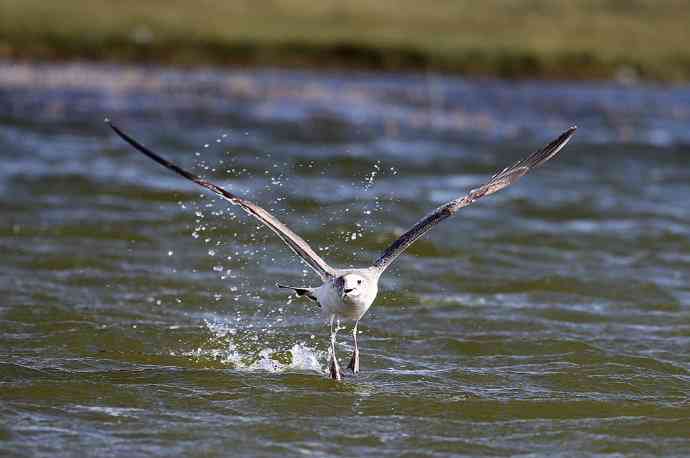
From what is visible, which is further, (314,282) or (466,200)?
(314,282)

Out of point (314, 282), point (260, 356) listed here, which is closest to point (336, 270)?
point (260, 356)

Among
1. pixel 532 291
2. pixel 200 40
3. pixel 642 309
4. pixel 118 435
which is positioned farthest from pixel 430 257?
pixel 200 40

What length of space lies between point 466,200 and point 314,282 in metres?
4.66

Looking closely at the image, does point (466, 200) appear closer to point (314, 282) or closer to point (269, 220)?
point (269, 220)

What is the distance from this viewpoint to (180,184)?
2247 cm

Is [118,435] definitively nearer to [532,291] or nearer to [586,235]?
[532,291]

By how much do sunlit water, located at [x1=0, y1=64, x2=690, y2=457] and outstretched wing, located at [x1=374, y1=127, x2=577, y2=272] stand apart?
4.48 feet

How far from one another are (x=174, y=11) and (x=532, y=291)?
34.4 metres

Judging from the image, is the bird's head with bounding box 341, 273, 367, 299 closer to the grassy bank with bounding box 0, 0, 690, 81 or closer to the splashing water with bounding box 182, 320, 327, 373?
the splashing water with bounding box 182, 320, 327, 373

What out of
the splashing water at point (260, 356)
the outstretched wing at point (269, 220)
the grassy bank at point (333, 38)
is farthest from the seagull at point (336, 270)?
the grassy bank at point (333, 38)

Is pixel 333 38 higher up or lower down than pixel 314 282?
higher up

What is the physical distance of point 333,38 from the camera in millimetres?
45906

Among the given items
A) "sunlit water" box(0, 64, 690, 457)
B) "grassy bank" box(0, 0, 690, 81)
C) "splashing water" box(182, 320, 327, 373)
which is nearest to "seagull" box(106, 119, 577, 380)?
"splashing water" box(182, 320, 327, 373)

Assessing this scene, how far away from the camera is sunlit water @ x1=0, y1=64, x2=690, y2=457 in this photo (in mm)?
10836
